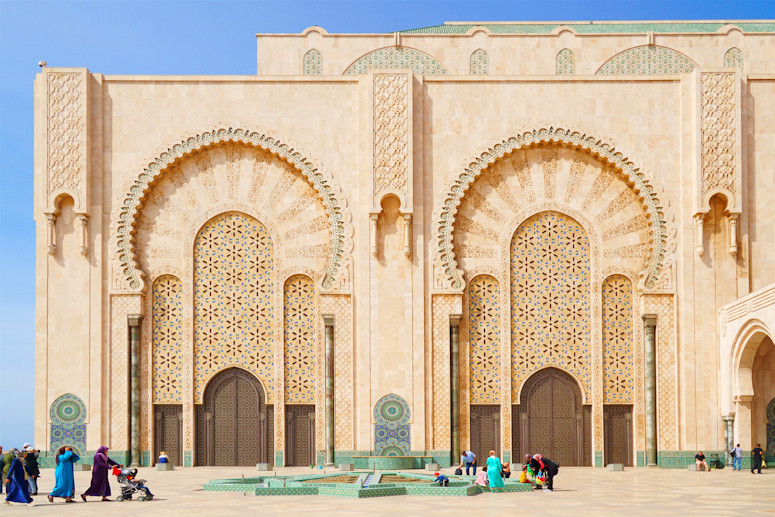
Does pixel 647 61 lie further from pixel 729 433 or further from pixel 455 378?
pixel 455 378

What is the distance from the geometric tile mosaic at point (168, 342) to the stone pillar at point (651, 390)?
260 inches

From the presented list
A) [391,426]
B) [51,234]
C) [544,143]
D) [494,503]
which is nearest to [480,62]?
[544,143]

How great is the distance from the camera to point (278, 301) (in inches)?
564

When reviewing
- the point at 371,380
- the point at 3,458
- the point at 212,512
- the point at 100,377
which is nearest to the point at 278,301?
the point at 371,380

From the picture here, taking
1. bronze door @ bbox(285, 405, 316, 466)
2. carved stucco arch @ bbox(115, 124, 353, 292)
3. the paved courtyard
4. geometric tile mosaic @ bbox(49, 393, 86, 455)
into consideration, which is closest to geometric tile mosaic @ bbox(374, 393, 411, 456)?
bronze door @ bbox(285, 405, 316, 466)

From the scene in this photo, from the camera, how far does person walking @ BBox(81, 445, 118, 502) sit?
9359 mm

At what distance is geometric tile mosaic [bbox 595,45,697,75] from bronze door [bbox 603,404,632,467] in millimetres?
5622

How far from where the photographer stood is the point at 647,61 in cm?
1641

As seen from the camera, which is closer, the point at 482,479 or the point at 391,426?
the point at 482,479

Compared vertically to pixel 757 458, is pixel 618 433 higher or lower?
higher

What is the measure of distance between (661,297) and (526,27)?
A: 5544 mm

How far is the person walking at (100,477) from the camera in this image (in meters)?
9.36

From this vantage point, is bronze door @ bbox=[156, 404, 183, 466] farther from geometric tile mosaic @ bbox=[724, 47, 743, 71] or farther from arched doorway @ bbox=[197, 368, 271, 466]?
geometric tile mosaic @ bbox=[724, 47, 743, 71]

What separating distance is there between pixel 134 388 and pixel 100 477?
462 cm
